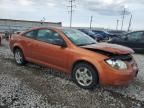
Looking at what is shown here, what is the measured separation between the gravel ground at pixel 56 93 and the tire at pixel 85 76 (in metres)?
0.15

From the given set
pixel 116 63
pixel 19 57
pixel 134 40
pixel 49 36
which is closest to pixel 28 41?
pixel 19 57

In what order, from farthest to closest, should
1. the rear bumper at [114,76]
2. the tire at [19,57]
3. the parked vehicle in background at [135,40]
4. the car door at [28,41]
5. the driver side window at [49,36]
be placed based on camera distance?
the parked vehicle in background at [135,40]
the tire at [19,57]
the car door at [28,41]
the driver side window at [49,36]
the rear bumper at [114,76]

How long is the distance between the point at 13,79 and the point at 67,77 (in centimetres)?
153

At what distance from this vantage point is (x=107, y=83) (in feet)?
17.1

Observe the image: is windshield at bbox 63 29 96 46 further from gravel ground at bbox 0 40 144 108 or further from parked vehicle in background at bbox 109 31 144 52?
parked vehicle in background at bbox 109 31 144 52

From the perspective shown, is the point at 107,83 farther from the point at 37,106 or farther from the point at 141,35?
the point at 141,35

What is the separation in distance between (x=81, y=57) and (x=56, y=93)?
42.8 inches

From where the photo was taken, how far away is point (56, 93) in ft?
16.8

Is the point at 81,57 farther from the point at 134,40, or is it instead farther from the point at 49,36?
the point at 134,40

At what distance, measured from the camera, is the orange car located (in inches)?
204

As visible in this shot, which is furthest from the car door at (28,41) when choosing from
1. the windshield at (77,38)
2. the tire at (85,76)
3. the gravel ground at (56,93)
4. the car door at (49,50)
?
the tire at (85,76)

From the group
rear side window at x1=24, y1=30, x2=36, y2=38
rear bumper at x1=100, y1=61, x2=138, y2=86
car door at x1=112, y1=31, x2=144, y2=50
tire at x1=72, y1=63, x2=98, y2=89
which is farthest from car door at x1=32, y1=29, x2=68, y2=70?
car door at x1=112, y1=31, x2=144, y2=50

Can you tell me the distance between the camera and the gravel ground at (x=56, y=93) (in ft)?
14.9

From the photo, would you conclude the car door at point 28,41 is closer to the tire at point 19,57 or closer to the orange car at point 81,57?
the orange car at point 81,57
